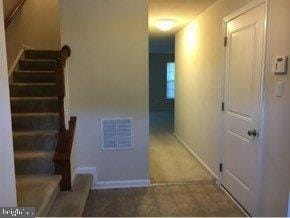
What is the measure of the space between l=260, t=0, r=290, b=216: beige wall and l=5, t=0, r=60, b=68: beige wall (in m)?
3.33

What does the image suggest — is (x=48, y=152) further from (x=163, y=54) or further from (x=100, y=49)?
(x=163, y=54)

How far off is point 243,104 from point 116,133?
4.92 feet

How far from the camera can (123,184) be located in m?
3.14

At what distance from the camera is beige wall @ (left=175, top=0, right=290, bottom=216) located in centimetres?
194

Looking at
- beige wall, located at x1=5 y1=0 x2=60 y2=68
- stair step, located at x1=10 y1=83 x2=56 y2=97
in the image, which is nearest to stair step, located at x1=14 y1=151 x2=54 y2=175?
stair step, located at x1=10 y1=83 x2=56 y2=97

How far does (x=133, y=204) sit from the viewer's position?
2.70 meters

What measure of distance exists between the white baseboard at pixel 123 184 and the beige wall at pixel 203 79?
3.20 feet

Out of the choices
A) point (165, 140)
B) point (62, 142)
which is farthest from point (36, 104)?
point (165, 140)

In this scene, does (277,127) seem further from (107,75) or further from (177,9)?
(177,9)

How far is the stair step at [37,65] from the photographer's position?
383cm

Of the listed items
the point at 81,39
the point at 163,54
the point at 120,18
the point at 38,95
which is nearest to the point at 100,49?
the point at 81,39

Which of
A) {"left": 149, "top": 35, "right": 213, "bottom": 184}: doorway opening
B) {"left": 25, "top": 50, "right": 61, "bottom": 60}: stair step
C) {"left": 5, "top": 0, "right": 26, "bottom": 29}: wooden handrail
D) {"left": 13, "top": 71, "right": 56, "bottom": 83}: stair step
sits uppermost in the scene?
{"left": 5, "top": 0, "right": 26, "bottom": 29}: wooden handrail

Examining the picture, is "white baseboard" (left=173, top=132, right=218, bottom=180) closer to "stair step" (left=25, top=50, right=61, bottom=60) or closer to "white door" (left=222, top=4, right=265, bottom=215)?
"white door" (left=222, top=4, right=265, bottom=215)

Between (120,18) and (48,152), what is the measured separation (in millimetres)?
1715
